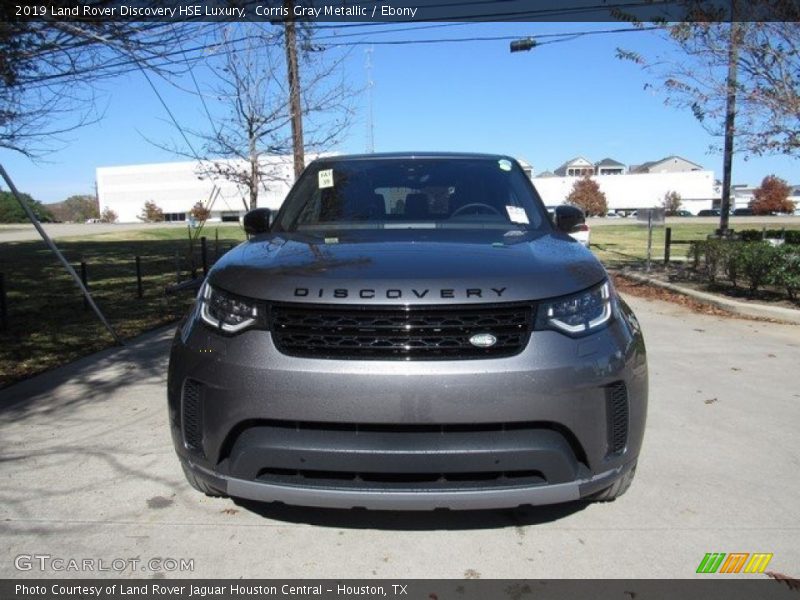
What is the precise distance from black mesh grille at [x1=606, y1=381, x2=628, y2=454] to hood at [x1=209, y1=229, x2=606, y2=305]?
1.39ft

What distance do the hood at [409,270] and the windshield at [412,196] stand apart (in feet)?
1.72

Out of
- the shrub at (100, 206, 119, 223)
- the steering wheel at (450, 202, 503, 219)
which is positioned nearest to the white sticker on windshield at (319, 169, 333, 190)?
the steering wheel at (450, 202, 503, 219)

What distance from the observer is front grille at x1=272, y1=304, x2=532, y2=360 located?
2.38 metres

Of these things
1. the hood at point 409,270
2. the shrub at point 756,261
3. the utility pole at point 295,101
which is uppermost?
the utility pole at point 295,101

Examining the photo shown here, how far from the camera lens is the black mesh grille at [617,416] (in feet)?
7.99

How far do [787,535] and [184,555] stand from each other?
8.85ft

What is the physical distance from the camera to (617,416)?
2.47 metres

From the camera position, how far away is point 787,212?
322 feet

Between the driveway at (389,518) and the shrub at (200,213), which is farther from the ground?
the shrub at (200,213)

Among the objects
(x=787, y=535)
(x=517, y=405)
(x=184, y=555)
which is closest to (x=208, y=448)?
(x=184, y=555)

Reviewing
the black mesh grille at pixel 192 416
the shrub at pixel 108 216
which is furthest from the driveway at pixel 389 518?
the shrub at pixel 108 216

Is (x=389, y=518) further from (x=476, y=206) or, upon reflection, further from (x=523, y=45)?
(x=523, y=45)

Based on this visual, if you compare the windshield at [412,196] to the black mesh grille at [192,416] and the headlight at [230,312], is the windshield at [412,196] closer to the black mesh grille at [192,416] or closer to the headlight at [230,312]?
the headlight at [230,312]
